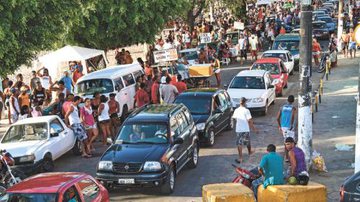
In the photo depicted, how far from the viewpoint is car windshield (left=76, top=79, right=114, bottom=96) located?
67.1 ft

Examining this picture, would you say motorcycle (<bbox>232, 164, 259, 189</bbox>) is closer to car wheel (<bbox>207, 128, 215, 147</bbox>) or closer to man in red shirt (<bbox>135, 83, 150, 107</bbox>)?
car wheel (<bbox>207, 128, 215, 147</bbox>)

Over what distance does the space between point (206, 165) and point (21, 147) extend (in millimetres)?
4830

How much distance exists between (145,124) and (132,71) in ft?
27.3

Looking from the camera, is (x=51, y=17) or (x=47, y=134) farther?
(x=51, y=17)

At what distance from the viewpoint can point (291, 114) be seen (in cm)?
1439

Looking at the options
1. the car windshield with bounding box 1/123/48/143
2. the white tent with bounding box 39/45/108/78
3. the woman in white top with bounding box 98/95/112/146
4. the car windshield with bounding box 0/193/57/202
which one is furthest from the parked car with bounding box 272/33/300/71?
the car windshield with bounding box 0/193/57/202

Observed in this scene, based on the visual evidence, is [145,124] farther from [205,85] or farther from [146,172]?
[205,85]

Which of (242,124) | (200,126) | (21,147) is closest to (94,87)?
(200,126)

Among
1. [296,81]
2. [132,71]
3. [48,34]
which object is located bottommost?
[296,81]

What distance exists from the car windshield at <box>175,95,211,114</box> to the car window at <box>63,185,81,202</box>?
26.8ft

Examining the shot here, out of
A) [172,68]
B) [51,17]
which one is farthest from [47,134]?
[172,68]

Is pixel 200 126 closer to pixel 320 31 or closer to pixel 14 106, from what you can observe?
pixel 14 106

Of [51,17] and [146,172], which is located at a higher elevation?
[51,17]

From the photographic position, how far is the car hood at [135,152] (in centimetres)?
1279
